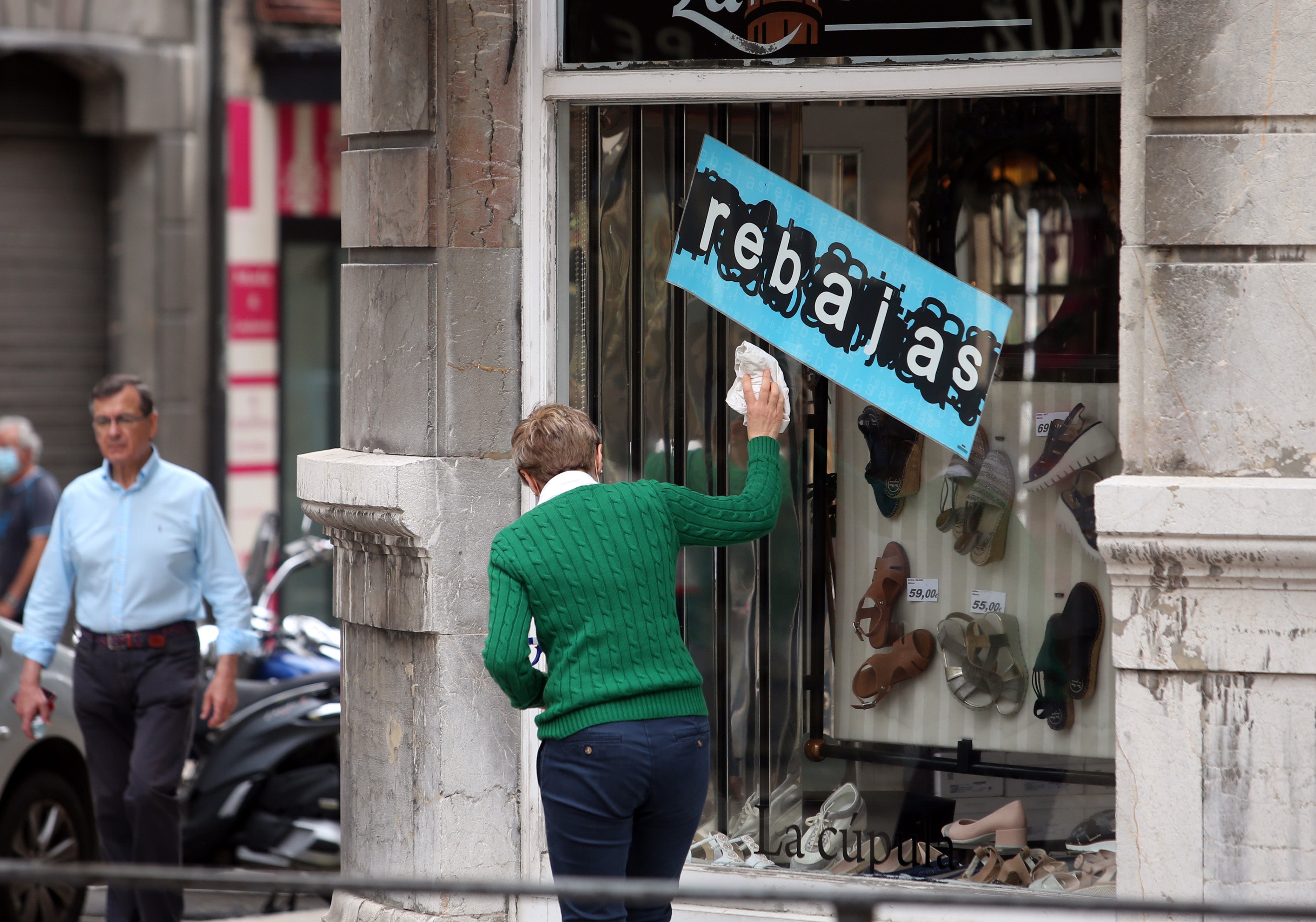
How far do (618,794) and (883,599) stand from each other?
162 centimetres

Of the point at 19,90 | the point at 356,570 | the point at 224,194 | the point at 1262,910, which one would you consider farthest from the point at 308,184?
the point at 1262,910

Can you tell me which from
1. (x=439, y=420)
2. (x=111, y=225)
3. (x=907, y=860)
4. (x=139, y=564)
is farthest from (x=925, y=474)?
(x=111, y=225)

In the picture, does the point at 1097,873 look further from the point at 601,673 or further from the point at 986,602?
the point at 601,673

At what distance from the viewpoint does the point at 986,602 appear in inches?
187

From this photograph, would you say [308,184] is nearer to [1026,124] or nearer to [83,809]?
[83,809]

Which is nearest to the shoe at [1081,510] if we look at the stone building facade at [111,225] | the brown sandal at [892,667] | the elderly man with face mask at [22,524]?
the brown sandal at [892,667]

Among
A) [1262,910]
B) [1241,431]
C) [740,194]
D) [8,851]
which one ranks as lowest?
[8,851]

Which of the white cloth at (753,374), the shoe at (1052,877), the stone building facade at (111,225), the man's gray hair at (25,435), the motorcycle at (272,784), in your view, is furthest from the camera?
the stone building facade at (111,225)

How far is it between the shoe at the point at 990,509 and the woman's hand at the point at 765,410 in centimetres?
102

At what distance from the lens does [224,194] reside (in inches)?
481

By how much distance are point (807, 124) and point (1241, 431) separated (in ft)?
5.28

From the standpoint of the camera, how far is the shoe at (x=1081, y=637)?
4.64m

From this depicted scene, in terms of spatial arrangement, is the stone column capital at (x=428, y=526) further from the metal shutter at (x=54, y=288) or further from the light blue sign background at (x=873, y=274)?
the metal shutter at (x=54, y=288)

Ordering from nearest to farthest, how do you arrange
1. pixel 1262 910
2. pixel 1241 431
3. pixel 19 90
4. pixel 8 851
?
pixel 1262 910 < pixel 1241 431 < pixel 8 851 < pixel 19 90
